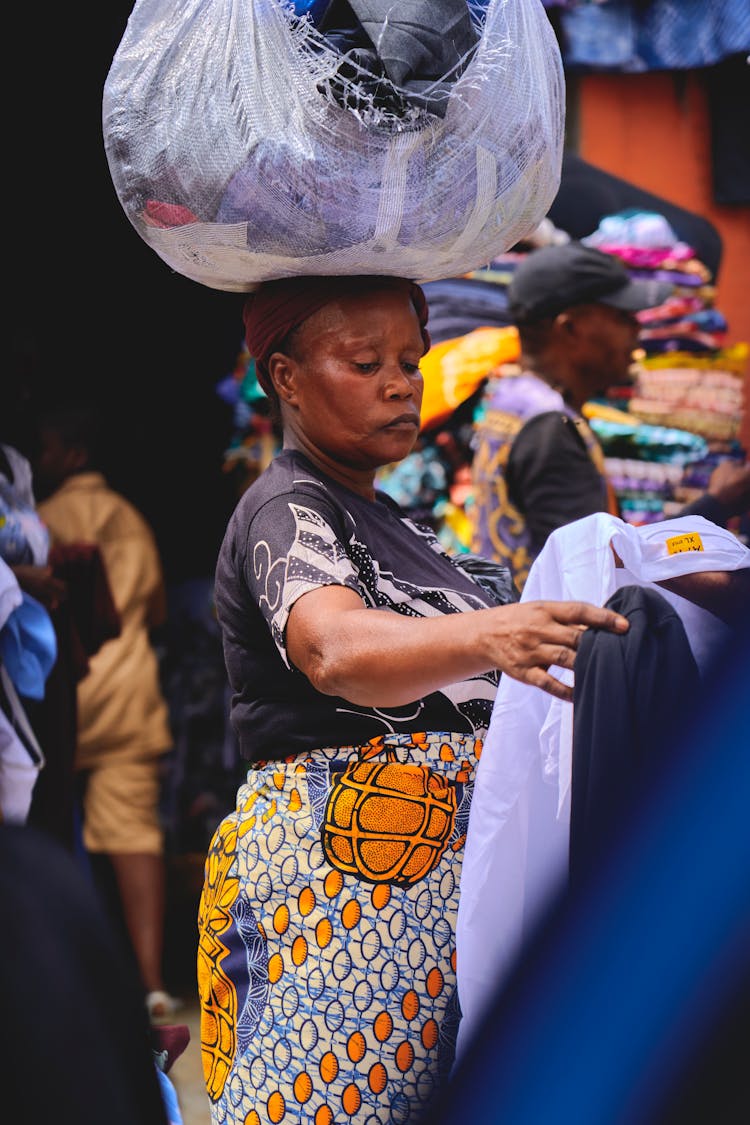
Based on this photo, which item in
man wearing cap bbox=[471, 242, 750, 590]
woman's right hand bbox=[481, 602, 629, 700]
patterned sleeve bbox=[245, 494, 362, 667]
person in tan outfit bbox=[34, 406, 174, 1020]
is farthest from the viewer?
person in tan outfit bbox=[34, 406, 174, 1020]

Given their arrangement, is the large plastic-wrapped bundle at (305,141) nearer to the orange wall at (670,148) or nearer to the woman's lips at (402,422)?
the woman's lips at (402,422)

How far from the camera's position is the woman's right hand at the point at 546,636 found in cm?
141

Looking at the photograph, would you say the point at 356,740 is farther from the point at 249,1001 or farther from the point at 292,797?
the point at 249,1001

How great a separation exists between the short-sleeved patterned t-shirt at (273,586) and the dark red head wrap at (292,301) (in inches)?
6.8

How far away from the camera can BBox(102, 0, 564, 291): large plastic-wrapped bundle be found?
6.19 feet

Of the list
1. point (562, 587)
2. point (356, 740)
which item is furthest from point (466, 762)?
point (562, 587)

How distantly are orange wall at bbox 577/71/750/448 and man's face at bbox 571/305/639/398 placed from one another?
140 cm

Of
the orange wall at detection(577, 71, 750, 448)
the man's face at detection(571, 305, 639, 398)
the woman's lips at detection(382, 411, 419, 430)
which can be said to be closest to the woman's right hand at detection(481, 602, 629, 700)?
the woman's lips at detection(382, 411, 419, 430)

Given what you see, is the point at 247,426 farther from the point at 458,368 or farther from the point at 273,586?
the point at 273,586

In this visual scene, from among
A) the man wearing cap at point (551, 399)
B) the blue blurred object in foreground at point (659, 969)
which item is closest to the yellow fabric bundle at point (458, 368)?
the man wearing cap at point (551, 399)

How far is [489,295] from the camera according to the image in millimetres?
4625

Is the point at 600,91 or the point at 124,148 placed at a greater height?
the point at 124,148

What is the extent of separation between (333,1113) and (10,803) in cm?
211

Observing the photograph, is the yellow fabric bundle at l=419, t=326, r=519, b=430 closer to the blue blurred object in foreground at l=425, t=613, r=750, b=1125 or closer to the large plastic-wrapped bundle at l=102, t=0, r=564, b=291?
the large plastic-wrapped bundle at l=102, t=0, r=564, b=291
